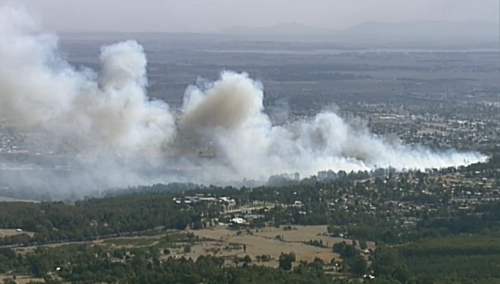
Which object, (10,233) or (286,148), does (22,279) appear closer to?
(10,233)

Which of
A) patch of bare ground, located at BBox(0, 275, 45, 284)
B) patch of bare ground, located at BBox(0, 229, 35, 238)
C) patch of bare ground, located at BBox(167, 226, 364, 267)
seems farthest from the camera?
patch of bare ground, located at BBox(0, 229, 35, 238)

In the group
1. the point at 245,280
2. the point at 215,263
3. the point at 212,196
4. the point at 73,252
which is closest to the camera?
the point at 245,280

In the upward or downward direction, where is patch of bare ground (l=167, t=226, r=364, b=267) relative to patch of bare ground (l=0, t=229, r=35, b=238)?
upward

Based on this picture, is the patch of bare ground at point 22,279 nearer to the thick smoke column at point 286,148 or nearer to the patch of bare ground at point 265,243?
the patch of bare ground at point 265,243

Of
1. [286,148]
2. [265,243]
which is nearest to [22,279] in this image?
[265,243]

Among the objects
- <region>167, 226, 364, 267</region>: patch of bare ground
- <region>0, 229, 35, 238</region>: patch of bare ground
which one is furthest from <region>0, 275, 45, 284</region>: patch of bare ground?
<region>0, 229, 35, 238</region>: patch of bare ground

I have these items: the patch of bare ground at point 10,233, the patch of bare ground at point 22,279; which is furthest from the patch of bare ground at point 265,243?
the patch of bare ground at point 10,233

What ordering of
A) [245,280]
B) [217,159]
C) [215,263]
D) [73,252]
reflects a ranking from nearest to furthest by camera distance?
[245,280] → [215,263] → [73,252] → [217,159]

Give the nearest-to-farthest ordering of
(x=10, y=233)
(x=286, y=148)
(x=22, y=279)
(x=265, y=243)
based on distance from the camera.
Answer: (x=22, y=279) < (x=265, y=243) < (x=10, y=233) < (x=286, y=148)

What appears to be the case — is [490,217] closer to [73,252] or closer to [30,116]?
[73,252]

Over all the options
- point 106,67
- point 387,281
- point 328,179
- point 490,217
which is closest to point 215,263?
point 387,281

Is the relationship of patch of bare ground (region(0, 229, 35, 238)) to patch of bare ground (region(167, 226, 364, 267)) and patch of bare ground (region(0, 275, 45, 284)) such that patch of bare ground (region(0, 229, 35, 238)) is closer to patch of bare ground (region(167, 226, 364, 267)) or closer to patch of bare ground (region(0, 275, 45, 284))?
patch of bare ground (region(0, 275, 45, 284))
